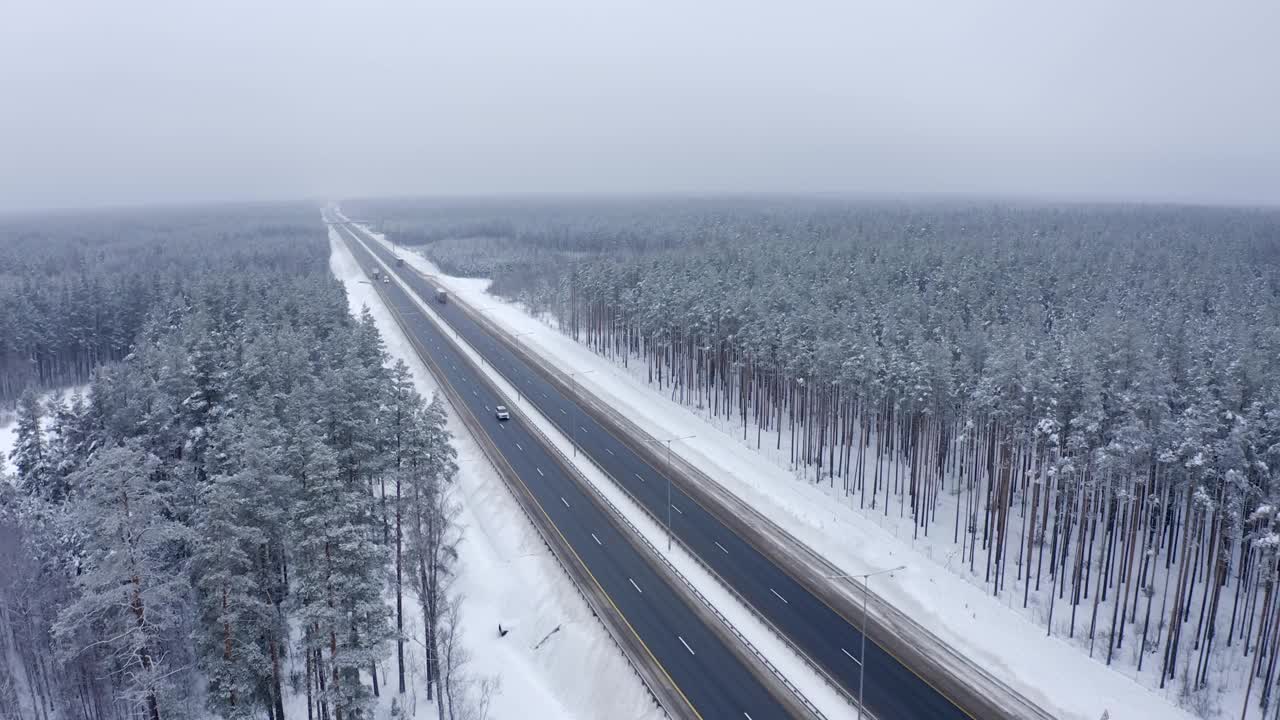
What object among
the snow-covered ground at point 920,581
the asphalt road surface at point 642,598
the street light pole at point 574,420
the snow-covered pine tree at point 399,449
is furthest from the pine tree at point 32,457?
the snow-covered ground at point 920,581

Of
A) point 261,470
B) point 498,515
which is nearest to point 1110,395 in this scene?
point 498,515

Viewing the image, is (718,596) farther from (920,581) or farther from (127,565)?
(127,565)

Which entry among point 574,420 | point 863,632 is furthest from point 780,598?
point 574,420

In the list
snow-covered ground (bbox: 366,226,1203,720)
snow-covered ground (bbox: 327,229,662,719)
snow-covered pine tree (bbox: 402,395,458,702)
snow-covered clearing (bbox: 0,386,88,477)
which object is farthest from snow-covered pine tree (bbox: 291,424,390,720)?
snow-covered clearing (bbox: 0,386,88,477)

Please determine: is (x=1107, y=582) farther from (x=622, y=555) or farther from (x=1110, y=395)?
(x=622, y=555)

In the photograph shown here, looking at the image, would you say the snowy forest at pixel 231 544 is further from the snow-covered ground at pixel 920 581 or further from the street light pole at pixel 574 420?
the snow-covered ground at pixel 920 581

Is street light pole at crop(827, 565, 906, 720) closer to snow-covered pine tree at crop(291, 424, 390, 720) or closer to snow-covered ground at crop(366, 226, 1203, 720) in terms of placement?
snow-covered ground at crop(366, 226, 1203, 720)
